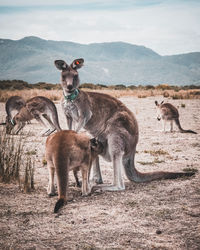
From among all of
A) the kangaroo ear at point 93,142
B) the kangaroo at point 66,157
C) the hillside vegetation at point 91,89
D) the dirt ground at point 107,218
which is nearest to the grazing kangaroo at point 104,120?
the dirt ground at point 107,218

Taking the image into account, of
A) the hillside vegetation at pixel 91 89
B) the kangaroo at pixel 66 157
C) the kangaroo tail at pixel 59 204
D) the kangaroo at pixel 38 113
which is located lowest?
the kangaroo tail at pixel 59 204

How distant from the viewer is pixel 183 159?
8391mm

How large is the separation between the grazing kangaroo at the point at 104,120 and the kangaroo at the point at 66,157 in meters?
0.53

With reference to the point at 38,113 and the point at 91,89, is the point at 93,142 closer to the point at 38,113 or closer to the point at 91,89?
the point at 38,113

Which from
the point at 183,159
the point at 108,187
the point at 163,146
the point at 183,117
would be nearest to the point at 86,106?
the point at 108,187

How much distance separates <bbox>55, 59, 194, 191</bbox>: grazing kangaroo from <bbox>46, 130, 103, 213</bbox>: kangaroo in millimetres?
529

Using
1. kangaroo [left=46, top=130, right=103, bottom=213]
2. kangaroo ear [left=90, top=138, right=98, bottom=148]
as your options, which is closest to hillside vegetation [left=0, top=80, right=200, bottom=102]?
kangaroo ear [left=90, top=138, right=98, bottom=148]

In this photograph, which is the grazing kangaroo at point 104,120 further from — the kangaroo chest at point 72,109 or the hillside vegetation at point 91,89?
the hillside vegetation at point 91,89

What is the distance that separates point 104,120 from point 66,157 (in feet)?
4.93

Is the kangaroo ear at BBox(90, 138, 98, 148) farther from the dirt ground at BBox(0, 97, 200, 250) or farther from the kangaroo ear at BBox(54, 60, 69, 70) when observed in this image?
the kangaroo ear at BBox(54, 60, 69, 70)

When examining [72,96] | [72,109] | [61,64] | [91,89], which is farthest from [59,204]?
[91,89]

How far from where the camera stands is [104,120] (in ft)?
20.0

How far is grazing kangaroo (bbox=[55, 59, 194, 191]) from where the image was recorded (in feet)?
19.3

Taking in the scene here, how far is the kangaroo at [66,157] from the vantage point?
4695mm
